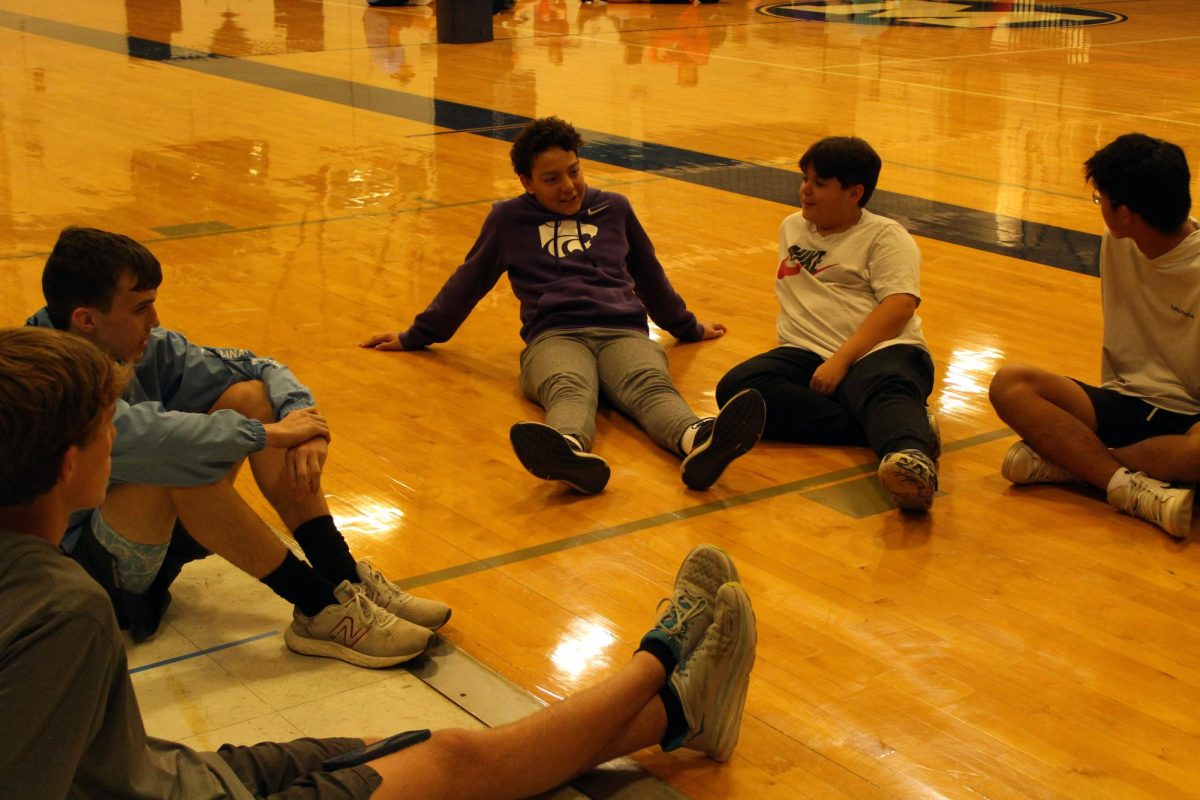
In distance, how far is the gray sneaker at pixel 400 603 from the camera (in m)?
2.62

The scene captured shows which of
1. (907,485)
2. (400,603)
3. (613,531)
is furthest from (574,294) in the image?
(400,603)

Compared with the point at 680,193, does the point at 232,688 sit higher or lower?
lower

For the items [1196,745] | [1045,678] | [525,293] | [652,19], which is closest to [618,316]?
[525,293]

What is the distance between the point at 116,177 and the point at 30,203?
65 cm

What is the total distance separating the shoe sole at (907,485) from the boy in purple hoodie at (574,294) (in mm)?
515

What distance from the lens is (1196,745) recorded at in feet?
7.66

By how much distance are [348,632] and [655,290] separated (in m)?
2.04

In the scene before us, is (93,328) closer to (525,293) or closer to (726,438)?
(726,438)

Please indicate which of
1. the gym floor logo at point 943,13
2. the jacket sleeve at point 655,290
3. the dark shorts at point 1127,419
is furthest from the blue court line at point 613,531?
the gym floor logo at point 943,13

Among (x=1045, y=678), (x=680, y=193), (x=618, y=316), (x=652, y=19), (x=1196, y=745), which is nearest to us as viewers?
(x=1196, y=745)

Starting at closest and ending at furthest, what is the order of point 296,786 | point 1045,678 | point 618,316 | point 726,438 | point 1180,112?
point 296,786, point 1045,678, point 726,438, point 618,316, point 1180,112

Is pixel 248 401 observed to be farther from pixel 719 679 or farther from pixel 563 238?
pixel 563 238

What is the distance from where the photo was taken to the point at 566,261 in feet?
13.3

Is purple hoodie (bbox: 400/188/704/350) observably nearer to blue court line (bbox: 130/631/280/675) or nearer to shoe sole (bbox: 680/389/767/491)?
shoe sole (bbox: 680/389/767/491)
